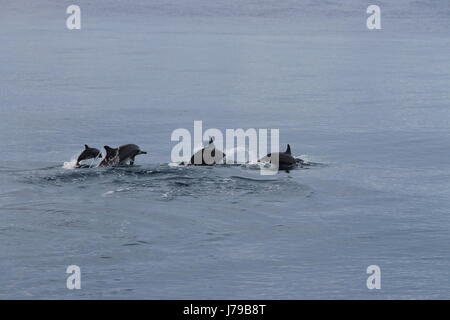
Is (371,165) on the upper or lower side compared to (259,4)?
lower

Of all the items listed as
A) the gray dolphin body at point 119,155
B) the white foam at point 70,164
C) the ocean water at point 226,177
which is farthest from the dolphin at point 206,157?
the white foam at point 70,164

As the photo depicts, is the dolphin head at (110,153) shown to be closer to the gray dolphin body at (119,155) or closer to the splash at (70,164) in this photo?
the gray dolphin body at (119,155)

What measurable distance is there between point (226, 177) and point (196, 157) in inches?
75.6

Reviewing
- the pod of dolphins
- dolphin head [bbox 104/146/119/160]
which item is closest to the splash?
the pod of dolphins

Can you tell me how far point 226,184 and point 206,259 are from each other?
7.72 meters

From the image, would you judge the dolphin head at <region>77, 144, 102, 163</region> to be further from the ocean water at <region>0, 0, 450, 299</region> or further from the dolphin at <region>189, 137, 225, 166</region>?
the dolphin at <region>189, 137, 225, 166</region>

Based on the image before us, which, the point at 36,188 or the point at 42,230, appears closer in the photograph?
the point at 42,230

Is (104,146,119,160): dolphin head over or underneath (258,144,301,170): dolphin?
over

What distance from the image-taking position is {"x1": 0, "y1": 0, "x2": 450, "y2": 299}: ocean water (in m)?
23.5

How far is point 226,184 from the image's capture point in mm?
31953

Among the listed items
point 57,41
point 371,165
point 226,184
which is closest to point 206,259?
point 226,184

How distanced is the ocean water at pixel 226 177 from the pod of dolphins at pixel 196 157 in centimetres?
65

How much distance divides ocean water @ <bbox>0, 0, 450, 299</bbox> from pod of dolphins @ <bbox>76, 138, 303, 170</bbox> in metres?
0.65
